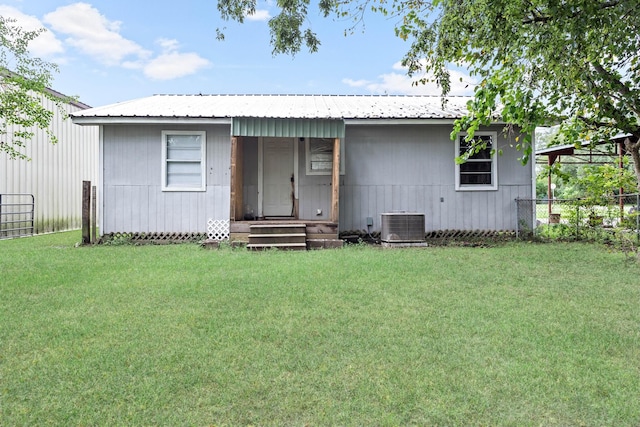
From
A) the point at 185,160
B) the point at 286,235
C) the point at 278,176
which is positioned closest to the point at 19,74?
Answer: the point at 185,160

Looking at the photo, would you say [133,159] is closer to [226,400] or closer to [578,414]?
[226,400]

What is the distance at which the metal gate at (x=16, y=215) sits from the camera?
10.9m

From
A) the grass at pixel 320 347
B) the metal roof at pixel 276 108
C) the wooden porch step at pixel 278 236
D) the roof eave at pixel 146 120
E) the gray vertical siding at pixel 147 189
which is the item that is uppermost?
the metal roof at pixel 276 108

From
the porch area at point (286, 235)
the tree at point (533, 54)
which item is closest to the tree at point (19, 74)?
the porch area at point (286, 235)

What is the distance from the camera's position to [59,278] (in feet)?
16.9

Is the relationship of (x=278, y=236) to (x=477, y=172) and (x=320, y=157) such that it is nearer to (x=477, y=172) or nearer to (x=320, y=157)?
(x=320, y=157)

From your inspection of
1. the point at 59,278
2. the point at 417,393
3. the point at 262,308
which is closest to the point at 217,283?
the point at 262,308

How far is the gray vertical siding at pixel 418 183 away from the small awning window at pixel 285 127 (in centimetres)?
113

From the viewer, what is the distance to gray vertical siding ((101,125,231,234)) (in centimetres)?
888

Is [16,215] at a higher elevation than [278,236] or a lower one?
higher

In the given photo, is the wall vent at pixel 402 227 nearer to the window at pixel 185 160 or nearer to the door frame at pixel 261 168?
the door frame at pixel 261 168

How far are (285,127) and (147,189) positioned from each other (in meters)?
3.49

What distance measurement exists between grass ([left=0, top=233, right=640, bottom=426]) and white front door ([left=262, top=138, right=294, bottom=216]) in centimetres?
425

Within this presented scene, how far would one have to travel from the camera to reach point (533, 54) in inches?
154
